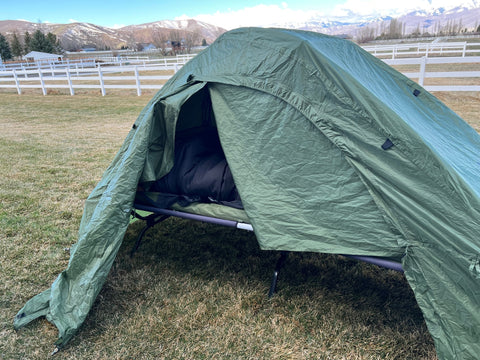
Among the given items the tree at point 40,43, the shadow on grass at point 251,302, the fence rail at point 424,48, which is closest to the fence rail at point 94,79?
the fence rail at point 424,48

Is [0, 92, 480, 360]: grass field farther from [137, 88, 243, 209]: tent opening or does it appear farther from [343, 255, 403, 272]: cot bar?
[137, 88, 243, 209]: tent opening

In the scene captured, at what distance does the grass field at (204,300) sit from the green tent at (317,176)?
284 millimetres

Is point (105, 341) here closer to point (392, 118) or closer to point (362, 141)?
point (362, 141)

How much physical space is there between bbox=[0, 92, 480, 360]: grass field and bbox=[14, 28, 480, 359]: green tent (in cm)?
28

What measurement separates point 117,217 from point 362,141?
1.70 m

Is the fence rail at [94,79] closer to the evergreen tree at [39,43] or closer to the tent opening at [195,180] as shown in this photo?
the tent opening at [195,180]

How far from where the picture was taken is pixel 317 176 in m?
2.37

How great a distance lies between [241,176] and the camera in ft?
8.34

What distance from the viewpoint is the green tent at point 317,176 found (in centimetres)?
199

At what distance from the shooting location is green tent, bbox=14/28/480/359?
1987 mm

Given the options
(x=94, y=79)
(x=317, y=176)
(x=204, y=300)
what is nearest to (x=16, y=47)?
(x=94, y=79)

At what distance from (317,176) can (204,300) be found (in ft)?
3.99

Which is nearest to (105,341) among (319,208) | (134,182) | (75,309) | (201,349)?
(75,309)

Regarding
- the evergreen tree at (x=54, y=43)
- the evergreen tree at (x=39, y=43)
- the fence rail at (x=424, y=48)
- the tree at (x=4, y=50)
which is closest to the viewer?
the fence rail at (x=424, y=48)
